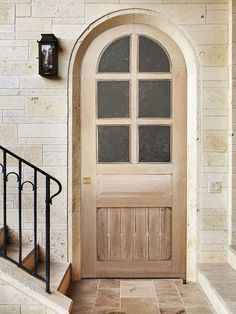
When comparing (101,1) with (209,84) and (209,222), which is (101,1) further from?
(209,222)

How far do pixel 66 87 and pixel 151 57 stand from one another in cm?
84

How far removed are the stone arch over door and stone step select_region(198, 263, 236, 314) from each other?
252mm

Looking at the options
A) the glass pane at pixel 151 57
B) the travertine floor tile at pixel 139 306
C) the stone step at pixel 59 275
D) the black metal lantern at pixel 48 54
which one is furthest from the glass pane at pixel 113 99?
the travertine floor tile at pixel 139 306

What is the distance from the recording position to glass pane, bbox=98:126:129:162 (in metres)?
3.95

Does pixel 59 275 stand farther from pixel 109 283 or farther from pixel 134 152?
pixel 134 152

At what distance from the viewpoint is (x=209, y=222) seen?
12.6ft

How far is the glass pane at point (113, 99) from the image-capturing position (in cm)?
395

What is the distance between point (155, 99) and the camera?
13.0 ft

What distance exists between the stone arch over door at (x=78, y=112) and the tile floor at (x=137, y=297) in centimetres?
25

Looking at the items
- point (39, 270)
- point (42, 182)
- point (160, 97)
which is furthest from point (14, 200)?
point (160, 97)

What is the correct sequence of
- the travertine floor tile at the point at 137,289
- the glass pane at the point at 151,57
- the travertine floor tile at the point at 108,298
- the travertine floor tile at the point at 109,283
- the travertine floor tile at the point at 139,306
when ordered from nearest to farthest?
the travertine floor tile at the point at 139,306, the travertine floor tile at the point at 108,298, the travertine floor tile at the point at 137,289, the travertine floor tile at the point at 109,283, the glass pane at the point at 151,57

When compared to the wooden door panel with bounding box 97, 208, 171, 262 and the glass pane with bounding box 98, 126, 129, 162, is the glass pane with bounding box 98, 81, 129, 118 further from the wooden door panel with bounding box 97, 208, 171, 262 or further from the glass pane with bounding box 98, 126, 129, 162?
the wooden door panel with bounding box 97, 208, 171, 262

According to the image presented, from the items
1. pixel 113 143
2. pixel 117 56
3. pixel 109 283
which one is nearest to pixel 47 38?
pixel 117 56

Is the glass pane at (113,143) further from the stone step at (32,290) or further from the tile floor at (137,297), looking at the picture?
the stone step at (32,290)
